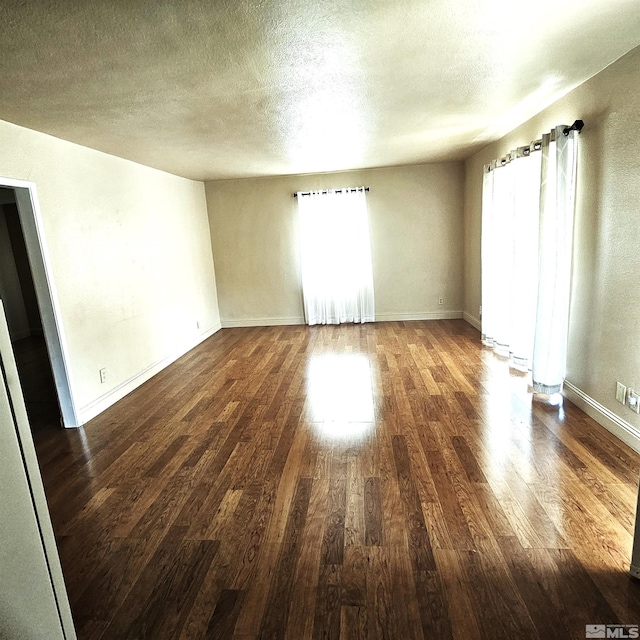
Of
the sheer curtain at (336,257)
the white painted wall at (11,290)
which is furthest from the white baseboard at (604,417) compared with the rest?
the white painted wall at (11,290)

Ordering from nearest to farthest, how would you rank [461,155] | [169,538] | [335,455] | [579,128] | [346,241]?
[169,538] < [335,455] < [579,128] < [461,155] < [346,241]

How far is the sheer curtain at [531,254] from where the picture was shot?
3016 mm

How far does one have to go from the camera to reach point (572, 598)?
153 cm

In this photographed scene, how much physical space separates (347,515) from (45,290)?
2.68m

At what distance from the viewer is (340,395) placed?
358 centimetres

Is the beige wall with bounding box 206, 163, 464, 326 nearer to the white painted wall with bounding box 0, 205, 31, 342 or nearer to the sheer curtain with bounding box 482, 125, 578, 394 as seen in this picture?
the sheer curtain with bounding box 482, 125, 578, 394

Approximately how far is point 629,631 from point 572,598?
0.17m

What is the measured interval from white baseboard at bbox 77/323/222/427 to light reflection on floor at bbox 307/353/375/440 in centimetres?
170

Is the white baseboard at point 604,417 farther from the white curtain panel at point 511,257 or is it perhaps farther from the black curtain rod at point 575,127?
the black curtain rod at point 575,127

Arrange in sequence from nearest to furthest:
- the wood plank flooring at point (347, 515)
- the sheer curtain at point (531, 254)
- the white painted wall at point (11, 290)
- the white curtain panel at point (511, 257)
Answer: the wood plank flooring at point (347, 515) < the sheer curtain at point (531, 254) < the white curtain panel at point (511, 257) < the white painted wall at point (11, 290)

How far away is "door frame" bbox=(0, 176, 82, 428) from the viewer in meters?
2.91

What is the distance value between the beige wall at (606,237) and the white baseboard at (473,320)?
227 centimetres

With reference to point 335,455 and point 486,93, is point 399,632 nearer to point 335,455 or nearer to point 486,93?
point 335,455

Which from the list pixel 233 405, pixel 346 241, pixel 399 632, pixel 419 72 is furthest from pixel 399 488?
pixel 346 241
